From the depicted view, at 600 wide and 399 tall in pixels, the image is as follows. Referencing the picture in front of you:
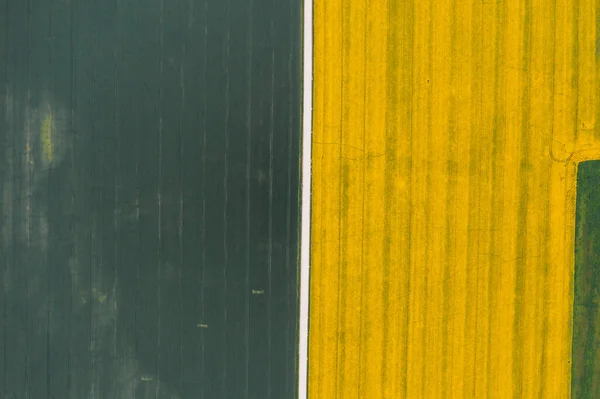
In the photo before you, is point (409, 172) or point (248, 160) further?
point (409, 172)

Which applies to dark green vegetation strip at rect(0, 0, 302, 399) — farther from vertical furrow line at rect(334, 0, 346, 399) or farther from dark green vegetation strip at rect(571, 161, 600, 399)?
dark green vegetation strip at rect(571, 161, 600, 399)

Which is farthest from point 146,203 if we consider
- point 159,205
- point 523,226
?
point 523,226

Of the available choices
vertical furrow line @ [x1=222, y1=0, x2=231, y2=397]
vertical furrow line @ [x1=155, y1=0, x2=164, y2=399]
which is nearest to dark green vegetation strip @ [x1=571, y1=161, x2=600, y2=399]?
vertical furrow line @ [x1=222, y1=0, x2=231, y2=397]

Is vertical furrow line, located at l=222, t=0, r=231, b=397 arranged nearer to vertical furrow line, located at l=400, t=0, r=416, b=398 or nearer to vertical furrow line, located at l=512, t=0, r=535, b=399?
vertical furrow line, located at l=400, t=0, r=416, b=398

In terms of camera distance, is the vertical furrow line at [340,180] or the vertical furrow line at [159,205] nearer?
the vertical furrow line at [159,205]

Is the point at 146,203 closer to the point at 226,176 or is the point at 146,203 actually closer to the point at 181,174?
the point at 181,174

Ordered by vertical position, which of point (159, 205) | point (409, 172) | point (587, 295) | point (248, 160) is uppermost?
point (248, 160)

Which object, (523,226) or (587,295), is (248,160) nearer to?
(523,226)

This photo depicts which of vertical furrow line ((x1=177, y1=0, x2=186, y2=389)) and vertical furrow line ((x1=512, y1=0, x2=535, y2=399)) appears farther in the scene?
vertical furrow line ((x1=512, y1=0, x2=535, y2=399))

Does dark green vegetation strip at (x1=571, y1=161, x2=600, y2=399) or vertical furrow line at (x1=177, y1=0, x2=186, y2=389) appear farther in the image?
dark green vegetation strip at (x1=571, y1=161, x2=600, y2=399)

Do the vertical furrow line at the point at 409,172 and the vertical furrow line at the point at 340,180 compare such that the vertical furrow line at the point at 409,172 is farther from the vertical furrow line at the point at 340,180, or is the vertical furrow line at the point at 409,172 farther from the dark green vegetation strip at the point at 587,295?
the dark green vegetation strip at the point at 587,295

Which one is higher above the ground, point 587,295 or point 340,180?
point 340,180

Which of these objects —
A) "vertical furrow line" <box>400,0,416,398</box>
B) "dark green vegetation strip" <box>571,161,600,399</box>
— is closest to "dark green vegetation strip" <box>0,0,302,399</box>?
"vertical furrow line" <box>400,0,416,398</box>

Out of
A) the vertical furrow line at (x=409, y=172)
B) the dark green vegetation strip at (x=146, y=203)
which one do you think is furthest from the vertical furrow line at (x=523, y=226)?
the dark green vegetation strip at (x=146, y=203)
